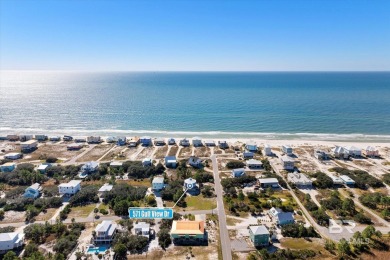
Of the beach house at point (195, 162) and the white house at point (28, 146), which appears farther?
the white house at point (28, 146)

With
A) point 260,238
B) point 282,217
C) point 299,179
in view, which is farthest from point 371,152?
point 260,238

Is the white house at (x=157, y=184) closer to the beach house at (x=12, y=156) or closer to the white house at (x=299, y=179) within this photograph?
the white house at (x=299, y=179)

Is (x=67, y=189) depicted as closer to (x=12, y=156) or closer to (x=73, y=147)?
(x=73, y=147)

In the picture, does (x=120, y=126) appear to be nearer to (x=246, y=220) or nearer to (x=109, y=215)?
(x=109, y=215)

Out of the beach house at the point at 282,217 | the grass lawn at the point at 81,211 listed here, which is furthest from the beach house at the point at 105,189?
the beach house at the point at 282,217

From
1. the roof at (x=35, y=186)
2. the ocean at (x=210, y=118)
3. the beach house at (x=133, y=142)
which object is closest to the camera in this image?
the roof at (x=35, y=186)

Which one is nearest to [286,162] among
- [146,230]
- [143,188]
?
[143,188]

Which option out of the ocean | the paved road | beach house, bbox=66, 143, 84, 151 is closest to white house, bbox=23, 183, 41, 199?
beach house, bbox=66, 143, 84, 151
